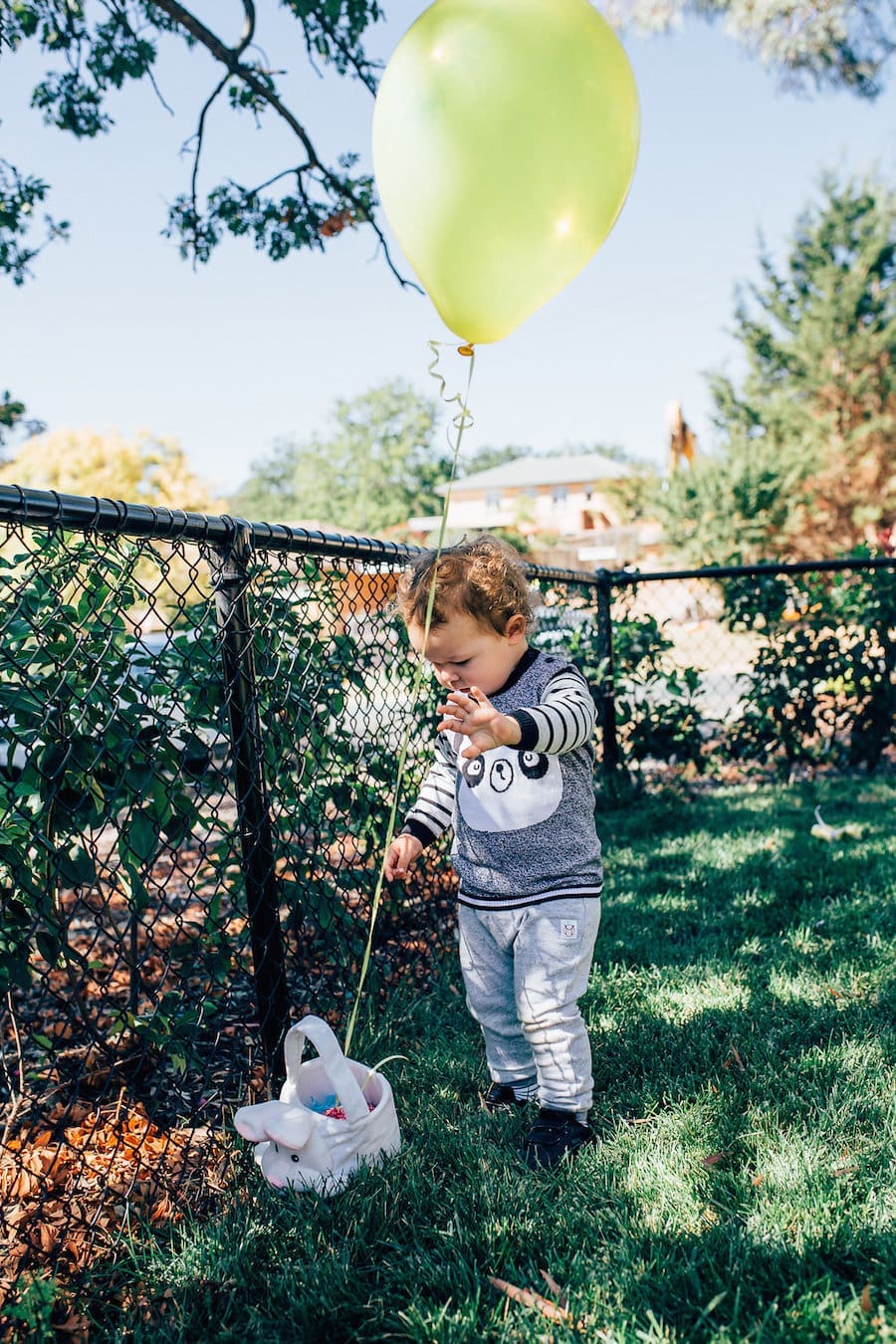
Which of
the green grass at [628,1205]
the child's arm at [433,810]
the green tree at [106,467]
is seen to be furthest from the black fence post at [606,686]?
the green tree at [106,467]

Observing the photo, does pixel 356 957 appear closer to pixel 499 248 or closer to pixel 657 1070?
pixel 657 1070

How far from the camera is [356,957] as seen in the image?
2.73 metres

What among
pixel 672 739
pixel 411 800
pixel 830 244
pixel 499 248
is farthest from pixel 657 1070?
pixel 830 244

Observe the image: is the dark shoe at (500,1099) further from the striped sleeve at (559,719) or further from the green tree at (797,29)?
the green tree at (797,29)

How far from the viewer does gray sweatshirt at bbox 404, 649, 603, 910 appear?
7.00ft

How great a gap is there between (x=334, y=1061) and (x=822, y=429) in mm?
23294

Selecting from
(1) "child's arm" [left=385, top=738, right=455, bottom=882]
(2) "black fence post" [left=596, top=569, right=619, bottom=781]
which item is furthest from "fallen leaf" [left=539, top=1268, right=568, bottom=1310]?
(2) "black fence post" [left=596, top=569, right=619, bottom=781]

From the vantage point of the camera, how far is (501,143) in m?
1.79

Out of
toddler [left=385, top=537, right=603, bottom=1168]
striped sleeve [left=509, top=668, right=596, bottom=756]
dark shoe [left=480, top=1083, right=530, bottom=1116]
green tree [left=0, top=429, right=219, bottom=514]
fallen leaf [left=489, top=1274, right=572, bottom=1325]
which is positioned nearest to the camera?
fallen leaf [left=489, top=1274, right=572, bottom=1325]

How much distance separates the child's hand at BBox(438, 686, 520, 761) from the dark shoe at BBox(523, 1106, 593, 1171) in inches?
33.4

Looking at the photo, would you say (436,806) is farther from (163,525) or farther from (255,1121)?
(163,525)

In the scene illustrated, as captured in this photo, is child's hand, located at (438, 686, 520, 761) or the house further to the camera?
the house

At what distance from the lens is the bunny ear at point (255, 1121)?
5.77 feet

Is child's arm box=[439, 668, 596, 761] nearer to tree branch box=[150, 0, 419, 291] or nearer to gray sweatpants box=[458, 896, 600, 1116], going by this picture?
gray sweatpants box=[458, 896, 600, 1116]
